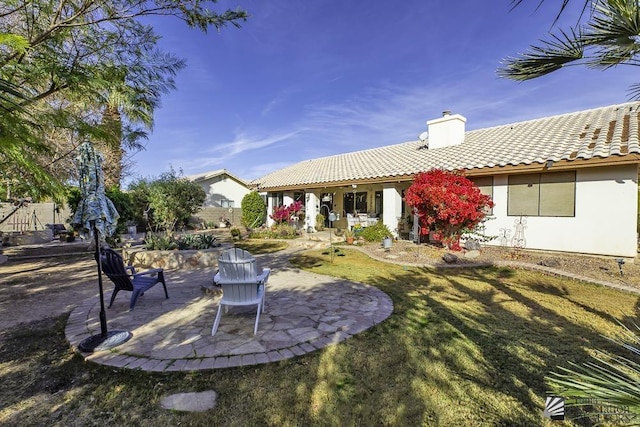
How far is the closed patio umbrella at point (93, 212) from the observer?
13.0 ft

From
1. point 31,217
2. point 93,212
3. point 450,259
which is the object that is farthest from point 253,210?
point 93,212

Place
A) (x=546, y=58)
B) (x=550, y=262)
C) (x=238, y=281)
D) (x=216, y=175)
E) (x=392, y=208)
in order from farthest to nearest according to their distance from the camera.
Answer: (x=216, y=175) → (x=392, y=208) → (x=550, y=262) → (x=238, y=281) → (x=546, y=58)

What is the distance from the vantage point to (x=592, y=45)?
9.20ft

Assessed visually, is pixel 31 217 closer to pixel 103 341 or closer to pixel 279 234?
pixel 279 234

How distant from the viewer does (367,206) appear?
18875 mm

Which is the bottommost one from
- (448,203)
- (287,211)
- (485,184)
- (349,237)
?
(349,237)

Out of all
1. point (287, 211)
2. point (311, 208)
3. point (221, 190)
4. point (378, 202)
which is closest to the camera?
point (287, 211)

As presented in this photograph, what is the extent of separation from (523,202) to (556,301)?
5809 millimetres

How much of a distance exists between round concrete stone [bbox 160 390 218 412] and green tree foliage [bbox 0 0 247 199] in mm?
3704

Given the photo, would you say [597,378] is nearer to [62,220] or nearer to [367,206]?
[367,206]

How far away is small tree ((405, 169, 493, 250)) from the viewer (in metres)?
9.86

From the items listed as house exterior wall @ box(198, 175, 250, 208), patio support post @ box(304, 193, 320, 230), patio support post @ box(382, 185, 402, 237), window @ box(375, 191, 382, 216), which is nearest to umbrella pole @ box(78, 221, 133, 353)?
patio support post @ box(382, 185, 402, 237)

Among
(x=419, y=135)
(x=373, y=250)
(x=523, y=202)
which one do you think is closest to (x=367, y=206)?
(x=419, y=135)

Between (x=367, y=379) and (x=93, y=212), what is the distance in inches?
153
